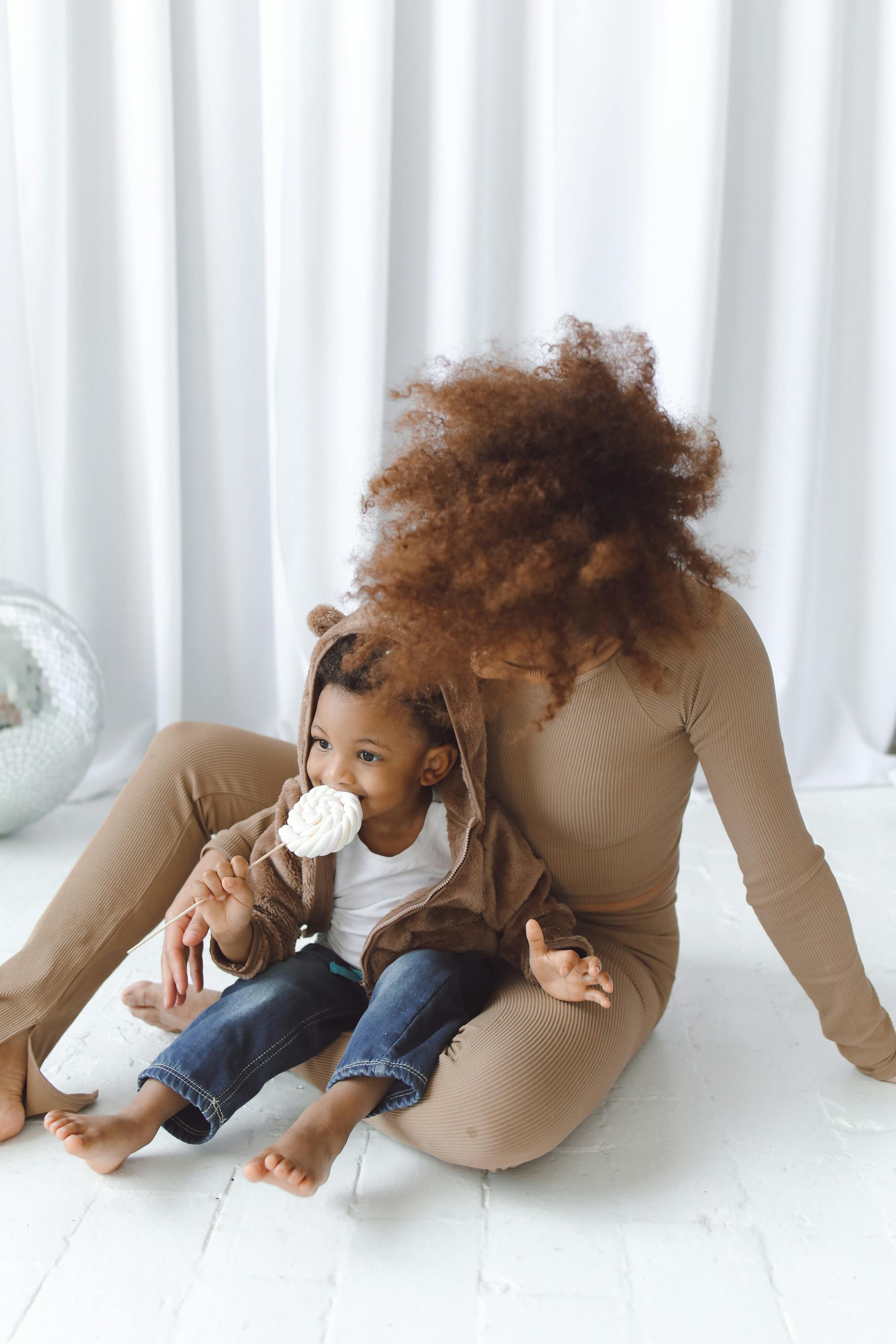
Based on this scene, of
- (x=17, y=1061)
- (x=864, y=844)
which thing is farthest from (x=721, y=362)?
(x=17, y=1061)

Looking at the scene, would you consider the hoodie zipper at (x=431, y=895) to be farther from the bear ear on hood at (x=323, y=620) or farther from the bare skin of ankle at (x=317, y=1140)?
the bear ear on hood at (x=323, y=620)

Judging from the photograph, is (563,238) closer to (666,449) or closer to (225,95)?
(225,95)

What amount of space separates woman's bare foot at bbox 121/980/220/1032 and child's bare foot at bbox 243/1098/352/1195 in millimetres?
289

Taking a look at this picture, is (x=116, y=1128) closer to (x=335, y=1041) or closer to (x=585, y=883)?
(x=335, y=1041)

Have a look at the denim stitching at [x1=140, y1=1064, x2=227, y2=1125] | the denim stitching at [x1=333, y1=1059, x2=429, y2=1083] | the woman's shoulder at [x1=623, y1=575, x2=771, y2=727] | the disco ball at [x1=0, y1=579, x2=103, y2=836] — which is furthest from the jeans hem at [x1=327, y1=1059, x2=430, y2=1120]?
the disco ball at [x1=0, y1=579, x2=103, y2=836]

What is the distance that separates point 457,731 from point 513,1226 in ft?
1.49

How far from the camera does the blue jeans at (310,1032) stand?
1073 millimetres

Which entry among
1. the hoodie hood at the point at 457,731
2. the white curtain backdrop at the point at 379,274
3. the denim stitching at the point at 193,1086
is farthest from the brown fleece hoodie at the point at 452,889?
the white curtain backdrop at the point at 379,274

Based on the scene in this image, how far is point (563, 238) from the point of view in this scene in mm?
2256

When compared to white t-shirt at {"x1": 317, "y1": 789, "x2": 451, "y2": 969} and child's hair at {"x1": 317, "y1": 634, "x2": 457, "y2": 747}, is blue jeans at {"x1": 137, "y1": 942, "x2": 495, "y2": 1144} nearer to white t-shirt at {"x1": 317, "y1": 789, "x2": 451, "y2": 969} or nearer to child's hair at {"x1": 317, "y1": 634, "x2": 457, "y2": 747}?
white t-shirt at {"x1": 317, "y1": 789, "x2": 451, "y2": 969}

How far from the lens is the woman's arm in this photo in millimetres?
1141

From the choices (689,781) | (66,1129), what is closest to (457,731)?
(689,781)

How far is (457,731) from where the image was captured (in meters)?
1.16

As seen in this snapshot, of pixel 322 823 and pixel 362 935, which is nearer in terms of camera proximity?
pixel 322 823
